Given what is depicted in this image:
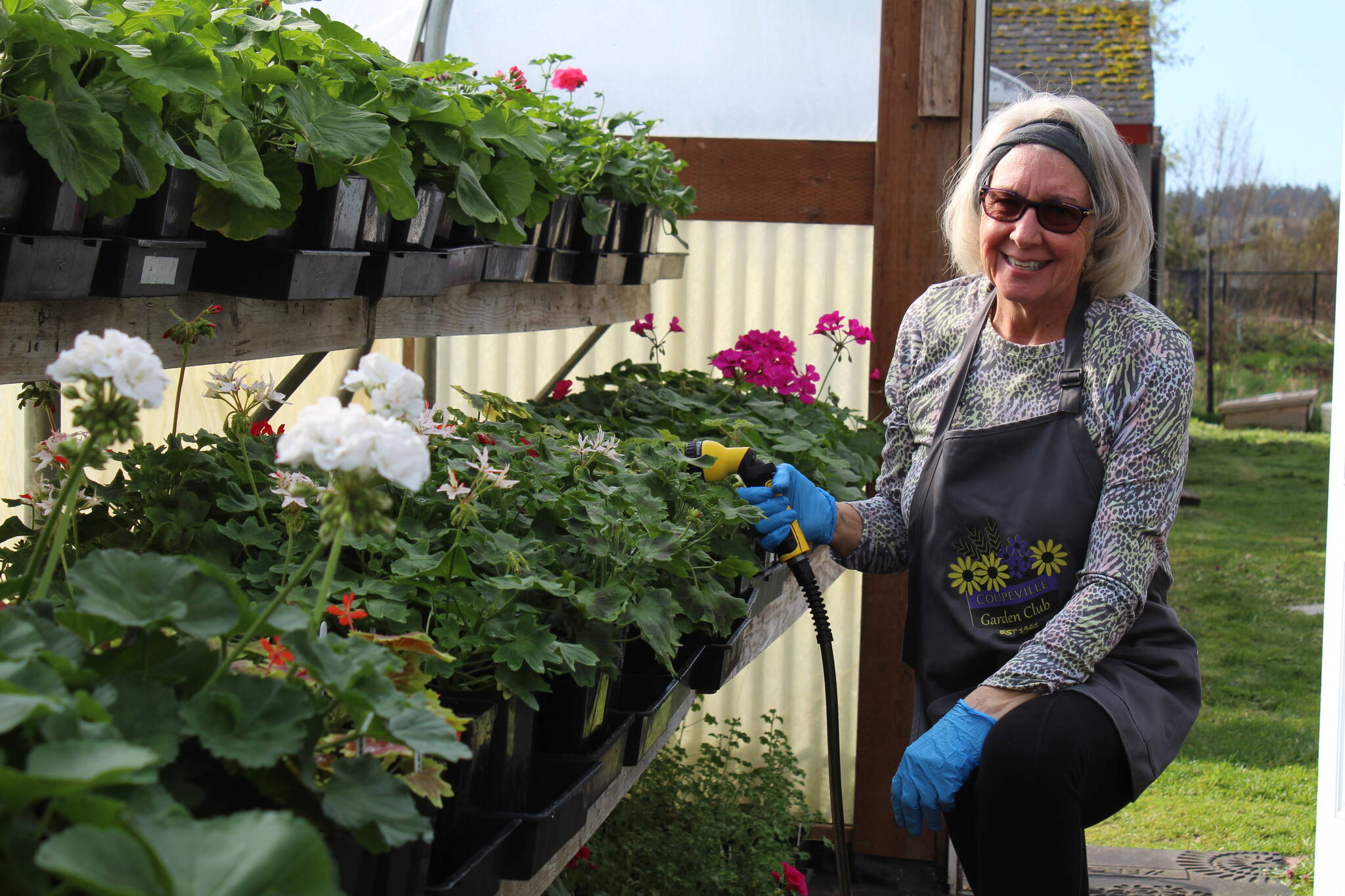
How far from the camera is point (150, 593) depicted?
567mm

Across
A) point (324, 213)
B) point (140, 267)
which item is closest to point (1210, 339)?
point (324, 213)

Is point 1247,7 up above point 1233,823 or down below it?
above

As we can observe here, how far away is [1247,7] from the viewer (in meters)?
14.5

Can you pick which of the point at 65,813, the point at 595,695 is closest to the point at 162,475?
the point at 595,695

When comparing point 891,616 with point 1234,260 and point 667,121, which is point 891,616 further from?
point 1234,260

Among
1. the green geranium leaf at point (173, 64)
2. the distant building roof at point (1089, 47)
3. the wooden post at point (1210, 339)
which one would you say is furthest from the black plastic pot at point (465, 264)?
the wooden post at point (1210, 339)

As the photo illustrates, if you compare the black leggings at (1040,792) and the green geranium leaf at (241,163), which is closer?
the green geranium leaf at (241,163)

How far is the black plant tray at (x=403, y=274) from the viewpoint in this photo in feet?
4.63

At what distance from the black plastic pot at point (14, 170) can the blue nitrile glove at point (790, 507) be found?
1.00m

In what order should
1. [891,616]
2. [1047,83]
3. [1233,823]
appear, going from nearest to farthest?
[1047,83] → [891,616] → [1233,823]

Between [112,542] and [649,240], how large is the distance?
4.95 ft

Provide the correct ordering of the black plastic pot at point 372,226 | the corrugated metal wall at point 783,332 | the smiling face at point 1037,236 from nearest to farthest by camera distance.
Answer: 1. the black plastic pot at point 372,226
2. the smiling face at point 1037,236
3. the corrugated metal wall at point 783,332

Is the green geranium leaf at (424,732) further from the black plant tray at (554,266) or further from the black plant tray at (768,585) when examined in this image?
the black plant tray at (554,266)

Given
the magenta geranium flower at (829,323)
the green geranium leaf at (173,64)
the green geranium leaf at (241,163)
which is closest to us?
the green geranium leaf at (173,64)
